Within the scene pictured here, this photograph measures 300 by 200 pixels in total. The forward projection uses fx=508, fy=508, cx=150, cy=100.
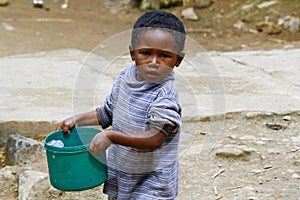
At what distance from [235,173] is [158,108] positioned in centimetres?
124

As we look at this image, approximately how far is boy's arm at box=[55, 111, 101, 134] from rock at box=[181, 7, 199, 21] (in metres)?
6.98

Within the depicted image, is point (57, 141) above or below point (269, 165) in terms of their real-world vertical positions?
above

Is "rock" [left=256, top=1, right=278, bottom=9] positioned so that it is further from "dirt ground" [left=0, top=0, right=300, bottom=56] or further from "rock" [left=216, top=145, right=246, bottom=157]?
"rock" [left=216, top=145, right=246, bottom=157]

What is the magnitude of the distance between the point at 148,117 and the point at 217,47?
5300 millimetres

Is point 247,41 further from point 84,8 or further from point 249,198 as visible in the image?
point 249,198

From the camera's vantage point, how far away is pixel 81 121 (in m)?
1.85

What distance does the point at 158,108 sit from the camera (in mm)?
1558

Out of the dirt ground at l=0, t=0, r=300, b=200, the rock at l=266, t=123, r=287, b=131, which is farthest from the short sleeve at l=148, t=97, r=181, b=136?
the rock at l=266, t=123, r=287, b=131

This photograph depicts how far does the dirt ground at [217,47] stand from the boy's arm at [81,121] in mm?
712

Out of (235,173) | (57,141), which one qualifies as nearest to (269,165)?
(235,173)

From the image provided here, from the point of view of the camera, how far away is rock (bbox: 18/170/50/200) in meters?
2.54

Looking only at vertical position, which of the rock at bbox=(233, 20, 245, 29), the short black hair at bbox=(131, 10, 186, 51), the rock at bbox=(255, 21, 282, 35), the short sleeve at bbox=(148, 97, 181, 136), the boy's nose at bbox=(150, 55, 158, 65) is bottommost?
the rock at bbox=(233, 20, 245, 29)

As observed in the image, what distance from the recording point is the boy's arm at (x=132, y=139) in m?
1.56

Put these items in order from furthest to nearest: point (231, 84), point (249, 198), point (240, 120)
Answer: point (231, 84)
point (240, 120)
point (249, 198)
